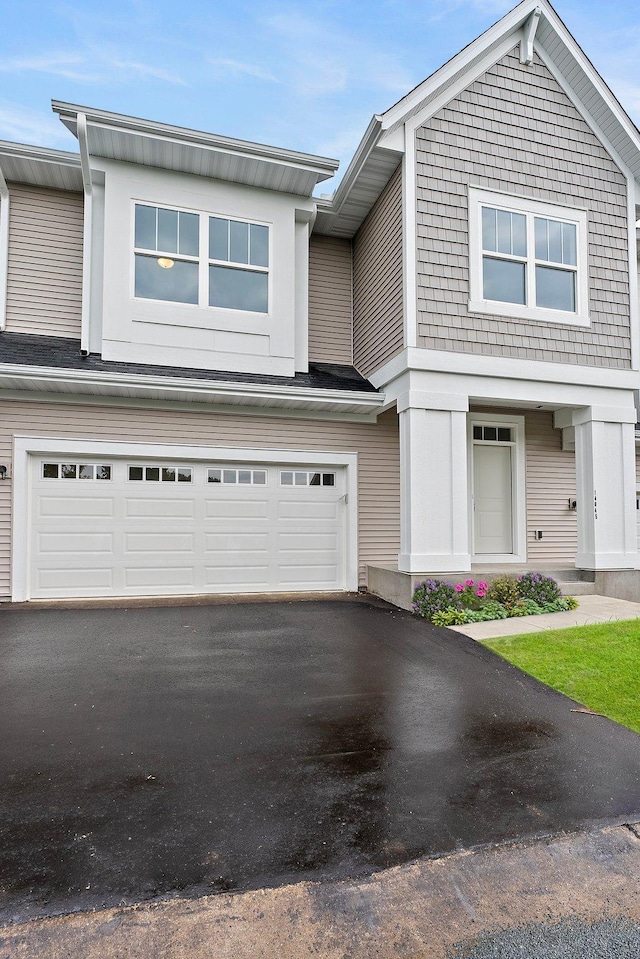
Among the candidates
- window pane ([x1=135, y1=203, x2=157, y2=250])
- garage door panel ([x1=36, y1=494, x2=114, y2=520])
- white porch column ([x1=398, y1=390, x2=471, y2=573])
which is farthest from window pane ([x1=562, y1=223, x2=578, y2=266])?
garage door panel ([x1=36, y1=494, x2=114, y2=520])

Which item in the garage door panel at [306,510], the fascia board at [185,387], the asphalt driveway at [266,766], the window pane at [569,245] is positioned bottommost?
the asphalt driveway at [266,766]

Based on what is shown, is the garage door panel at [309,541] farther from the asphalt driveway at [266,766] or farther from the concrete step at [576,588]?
the concrete step at [576,588]

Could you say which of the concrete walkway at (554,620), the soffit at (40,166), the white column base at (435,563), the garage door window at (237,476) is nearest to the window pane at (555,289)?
the white column base at (435,563)

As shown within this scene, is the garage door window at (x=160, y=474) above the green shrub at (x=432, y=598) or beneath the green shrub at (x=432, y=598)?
above

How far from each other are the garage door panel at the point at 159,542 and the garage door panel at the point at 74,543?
28cm

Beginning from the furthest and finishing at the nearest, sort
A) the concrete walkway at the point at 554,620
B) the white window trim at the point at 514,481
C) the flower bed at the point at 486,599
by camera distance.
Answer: the white window trim at the point at 514,481 → the flower bed at the point at 486,599 → the concrete walkway at the point at 554,620

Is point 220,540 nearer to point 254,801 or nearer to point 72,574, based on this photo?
point 72,574

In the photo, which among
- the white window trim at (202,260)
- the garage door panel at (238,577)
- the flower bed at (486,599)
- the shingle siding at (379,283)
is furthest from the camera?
the garage door panel at (238,577)

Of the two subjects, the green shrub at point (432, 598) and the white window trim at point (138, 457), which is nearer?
the green shrub at point (432, 598)

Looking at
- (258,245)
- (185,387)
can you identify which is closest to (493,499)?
(185,387)

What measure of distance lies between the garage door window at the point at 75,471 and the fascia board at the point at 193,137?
4733 mm

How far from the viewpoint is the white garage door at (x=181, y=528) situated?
7.81 meters

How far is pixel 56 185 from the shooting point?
28.9 feet

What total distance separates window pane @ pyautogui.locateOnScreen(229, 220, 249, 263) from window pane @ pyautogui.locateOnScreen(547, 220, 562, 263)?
4750 mm
